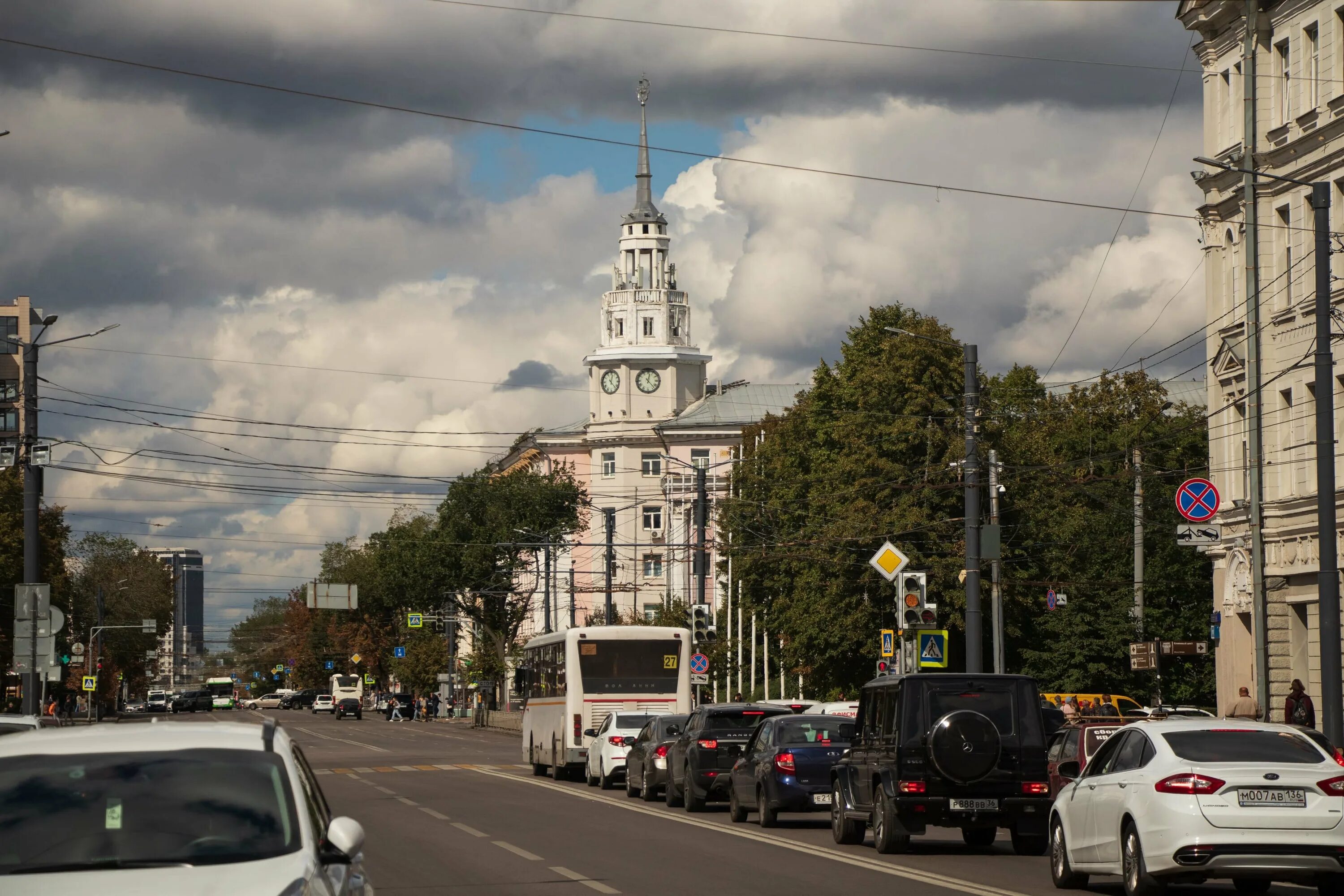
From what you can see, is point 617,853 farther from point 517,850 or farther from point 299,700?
point 299,700

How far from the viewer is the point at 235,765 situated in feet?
25.1

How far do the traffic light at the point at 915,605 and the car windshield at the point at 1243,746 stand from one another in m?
15.8

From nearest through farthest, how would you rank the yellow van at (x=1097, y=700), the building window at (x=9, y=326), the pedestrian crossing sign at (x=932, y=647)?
the pedestrian crossing sign at (x=932, y=647) → the yellow van at (x=1097, y=700) → the building window at (x=9, y=326)

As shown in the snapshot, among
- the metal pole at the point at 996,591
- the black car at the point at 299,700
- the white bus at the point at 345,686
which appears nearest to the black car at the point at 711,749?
the metal pole at the point at 996,591

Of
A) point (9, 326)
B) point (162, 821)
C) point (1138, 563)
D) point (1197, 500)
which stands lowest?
point (162, 821)

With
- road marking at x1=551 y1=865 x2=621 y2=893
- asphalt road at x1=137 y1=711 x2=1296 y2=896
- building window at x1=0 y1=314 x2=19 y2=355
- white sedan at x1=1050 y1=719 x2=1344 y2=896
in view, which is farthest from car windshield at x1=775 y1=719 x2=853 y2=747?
building window at x1=0 y1=314 x2=19 y2=355

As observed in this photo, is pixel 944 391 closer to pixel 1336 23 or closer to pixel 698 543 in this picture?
pixel 698 543

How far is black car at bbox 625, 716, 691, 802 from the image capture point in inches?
1188

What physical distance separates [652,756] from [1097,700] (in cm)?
2210

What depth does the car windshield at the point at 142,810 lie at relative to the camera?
7.21 metres

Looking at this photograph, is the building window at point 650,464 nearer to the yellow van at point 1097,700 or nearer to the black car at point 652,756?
the yellow van at point 1097,700

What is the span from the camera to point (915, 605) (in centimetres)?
3116

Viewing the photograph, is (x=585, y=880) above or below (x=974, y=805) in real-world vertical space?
below

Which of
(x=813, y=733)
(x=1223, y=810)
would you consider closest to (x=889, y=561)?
(x=813, y=733)
